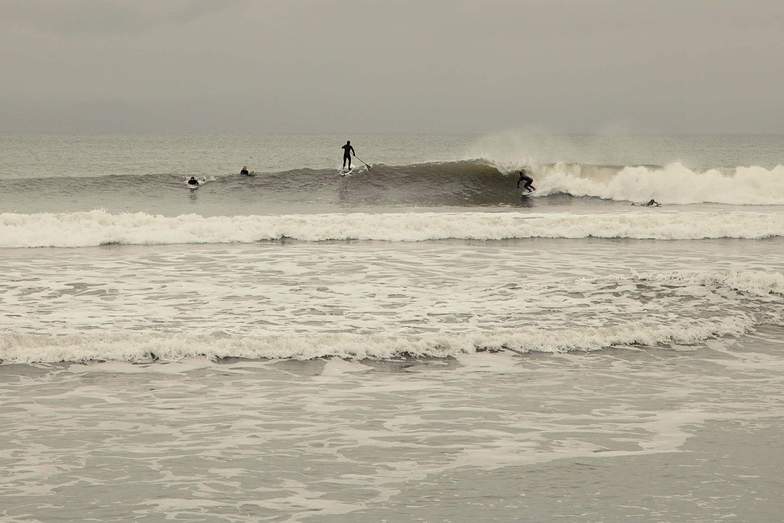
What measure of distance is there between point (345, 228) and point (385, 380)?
45.3 feet

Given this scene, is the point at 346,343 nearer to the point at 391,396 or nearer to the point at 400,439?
the point at 391,396

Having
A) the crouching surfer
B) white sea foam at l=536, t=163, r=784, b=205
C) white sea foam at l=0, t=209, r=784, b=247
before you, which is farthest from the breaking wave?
white sea foam at l=536, t=163, r=784, b=205

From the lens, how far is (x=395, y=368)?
33.1 ft

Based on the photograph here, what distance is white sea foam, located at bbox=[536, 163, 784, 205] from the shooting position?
122 feet

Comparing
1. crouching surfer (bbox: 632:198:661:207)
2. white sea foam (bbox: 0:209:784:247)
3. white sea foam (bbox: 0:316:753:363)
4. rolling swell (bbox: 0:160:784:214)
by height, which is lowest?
white sea foam (bbox: 0:316:753:363)

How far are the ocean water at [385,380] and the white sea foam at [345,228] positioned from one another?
10.6 inches

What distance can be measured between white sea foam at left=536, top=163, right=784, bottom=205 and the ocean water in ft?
52.3

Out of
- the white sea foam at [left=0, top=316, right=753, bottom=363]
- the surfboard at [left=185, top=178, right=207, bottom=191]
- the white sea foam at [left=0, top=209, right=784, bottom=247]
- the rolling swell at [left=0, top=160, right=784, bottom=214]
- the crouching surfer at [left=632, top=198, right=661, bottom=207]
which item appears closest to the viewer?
the white sea foam at [left=0, top=316, right=753, bottom=363]

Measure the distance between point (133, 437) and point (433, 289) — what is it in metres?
7.86

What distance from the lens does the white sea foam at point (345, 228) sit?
21.8m

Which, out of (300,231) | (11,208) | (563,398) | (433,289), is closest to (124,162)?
(11,208)

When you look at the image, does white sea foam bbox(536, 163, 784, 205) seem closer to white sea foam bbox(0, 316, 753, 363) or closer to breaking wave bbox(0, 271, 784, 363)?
breaking wave bbox(0, 271, 784, 363)

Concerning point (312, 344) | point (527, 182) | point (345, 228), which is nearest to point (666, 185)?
point (527, 182)

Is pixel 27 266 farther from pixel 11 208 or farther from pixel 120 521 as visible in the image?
pixel 11 208
